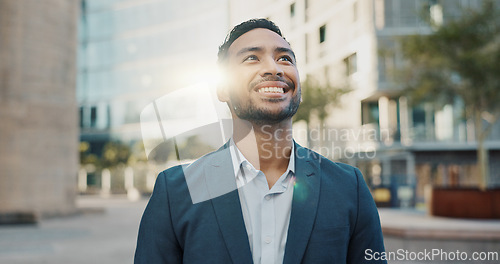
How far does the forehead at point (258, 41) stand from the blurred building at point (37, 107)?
56.0 feet

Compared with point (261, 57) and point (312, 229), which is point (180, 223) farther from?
point (261, 57)

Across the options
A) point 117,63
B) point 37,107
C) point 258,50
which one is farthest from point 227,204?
point 117,63

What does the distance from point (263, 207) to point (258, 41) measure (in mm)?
507

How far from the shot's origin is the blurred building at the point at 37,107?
699 inches

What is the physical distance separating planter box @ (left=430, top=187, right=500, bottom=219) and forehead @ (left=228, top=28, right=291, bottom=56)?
13.2 metres

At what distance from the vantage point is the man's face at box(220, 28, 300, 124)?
5.14 feet

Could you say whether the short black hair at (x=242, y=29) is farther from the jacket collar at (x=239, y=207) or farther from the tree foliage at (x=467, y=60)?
the tree foliage at (x=467, y=60)

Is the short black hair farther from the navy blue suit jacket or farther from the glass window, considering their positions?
the glass window

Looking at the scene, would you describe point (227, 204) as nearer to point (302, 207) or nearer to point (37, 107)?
point (302, 207)

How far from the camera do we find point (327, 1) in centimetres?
3148

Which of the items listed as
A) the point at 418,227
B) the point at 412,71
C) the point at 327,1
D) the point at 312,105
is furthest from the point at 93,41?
the point at 418,227

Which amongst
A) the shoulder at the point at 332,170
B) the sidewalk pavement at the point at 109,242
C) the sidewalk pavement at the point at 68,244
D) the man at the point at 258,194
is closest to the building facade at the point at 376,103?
the sidewalk pavement at the point at 68,244

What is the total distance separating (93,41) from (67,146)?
37.9 meters

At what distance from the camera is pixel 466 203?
44.5ft
